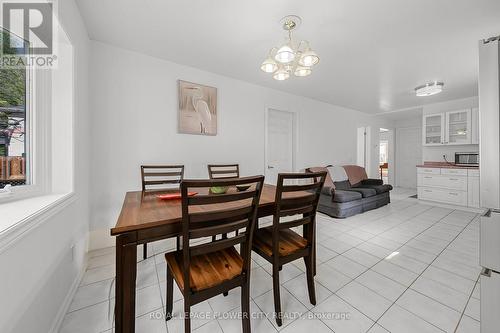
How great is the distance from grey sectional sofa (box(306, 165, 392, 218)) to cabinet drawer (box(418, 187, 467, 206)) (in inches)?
38.0

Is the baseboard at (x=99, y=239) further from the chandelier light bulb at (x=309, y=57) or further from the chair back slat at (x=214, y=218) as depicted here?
the chandelier light bulb at (x=309, y=57)

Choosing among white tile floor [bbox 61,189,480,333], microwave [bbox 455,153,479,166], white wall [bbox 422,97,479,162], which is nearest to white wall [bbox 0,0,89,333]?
white tile floor [bbox 61,189,480,333]

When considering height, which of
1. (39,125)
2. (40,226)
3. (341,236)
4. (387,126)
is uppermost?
(387,126)

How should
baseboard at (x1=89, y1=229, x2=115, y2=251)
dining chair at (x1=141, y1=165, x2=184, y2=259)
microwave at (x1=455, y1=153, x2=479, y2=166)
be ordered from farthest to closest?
microwave at (x1=455, y1=153, x2=479, y2=166) < baseboard at (x1=89, y1=229, x2=115, y2=251) < dining chair at (x1=141, y1=165, x2=184, y2=259)

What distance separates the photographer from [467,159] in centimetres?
426

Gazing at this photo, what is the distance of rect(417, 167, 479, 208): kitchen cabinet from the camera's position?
3.90 metres

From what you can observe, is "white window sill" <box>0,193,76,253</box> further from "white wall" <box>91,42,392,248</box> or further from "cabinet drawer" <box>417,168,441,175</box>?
"cabinet drawer" <box>417,168,441,175</box>

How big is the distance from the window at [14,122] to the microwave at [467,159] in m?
6.73

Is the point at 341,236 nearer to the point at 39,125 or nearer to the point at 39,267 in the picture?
the point at 39,267

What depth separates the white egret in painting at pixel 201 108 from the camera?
9.66 feet

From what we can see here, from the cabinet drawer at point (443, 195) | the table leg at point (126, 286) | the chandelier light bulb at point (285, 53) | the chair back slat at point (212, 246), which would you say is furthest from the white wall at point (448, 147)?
the table leg at point (126, 286)

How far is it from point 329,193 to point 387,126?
15.2ft

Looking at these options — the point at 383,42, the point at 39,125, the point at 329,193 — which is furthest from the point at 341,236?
the point at 39,125

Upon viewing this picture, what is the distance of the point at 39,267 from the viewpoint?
105cm
